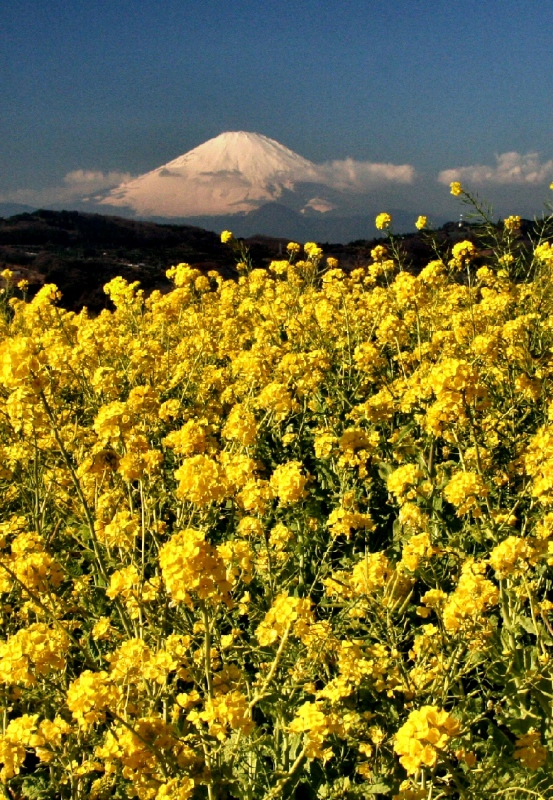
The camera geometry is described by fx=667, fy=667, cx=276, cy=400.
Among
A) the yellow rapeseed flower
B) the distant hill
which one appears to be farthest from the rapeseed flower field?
the distant hill

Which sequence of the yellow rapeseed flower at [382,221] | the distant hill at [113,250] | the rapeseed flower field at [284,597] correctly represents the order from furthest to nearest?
the distant hill at [113,250]
the yellow rapeseed flower at [382,221]
the rapeseed flower field at [284,597]

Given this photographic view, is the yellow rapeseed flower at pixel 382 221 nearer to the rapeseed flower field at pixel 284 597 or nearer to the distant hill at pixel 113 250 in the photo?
the distant hill at pixel 113 250

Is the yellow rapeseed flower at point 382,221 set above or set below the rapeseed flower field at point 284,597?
above

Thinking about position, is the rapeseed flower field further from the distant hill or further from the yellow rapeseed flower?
the distant hill

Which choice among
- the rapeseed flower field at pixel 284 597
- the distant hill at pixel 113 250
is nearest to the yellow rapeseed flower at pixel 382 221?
the distant hill at pixel 113 250

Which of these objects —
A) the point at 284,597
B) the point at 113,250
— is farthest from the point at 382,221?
the point at 113,250

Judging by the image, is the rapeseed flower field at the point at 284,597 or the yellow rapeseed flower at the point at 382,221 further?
the yellow rapeseed flower at the point at 382,221

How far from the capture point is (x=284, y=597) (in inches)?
95.9

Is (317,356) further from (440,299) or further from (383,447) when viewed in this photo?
(440,299)

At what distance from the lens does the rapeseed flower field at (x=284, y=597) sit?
218 cm

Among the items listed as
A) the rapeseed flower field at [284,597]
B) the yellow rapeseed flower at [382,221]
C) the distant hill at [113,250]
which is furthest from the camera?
the distant hill at [113,250]

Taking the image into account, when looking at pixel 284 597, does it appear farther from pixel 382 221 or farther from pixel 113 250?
pixel 113 250

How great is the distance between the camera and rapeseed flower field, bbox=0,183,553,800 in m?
2.18

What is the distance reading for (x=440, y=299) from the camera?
266 inches
